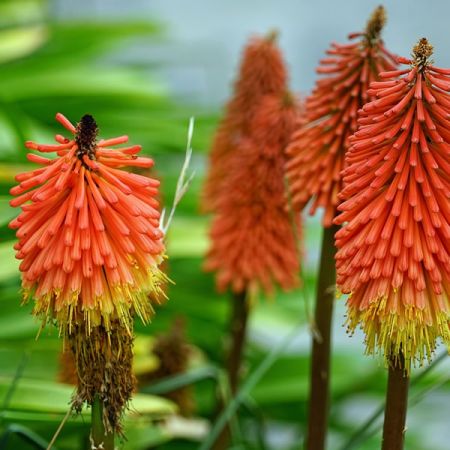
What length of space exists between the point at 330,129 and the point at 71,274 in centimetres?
71

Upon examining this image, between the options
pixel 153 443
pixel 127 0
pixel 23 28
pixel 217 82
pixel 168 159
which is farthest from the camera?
pixel 127 0

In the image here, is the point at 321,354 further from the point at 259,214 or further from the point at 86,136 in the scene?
the point at 86,136

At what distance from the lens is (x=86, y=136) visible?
1657 millimetres

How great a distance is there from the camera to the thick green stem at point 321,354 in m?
2.13

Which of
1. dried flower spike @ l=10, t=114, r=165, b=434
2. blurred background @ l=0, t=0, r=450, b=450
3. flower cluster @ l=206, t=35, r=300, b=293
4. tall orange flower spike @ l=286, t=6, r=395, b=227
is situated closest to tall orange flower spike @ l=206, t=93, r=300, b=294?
flower cluster @ l=206, t=35, r=300, b=293

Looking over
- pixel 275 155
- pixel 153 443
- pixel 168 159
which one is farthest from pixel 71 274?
pixel 168 159

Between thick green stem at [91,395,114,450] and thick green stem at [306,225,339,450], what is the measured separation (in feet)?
1.79

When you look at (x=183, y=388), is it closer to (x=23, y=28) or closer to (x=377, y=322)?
(x=377, y=322)

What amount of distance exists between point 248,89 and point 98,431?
1.23m

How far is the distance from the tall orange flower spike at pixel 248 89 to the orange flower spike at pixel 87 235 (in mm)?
1026

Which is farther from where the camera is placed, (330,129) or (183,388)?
(183,388)

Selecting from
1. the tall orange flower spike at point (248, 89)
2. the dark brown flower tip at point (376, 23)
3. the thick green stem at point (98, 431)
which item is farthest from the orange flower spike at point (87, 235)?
Answer: the tall orange flower spike at point (248, 89)

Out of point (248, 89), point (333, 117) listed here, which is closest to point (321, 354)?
point (333, 117)

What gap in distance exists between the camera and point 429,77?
63.8 inches
